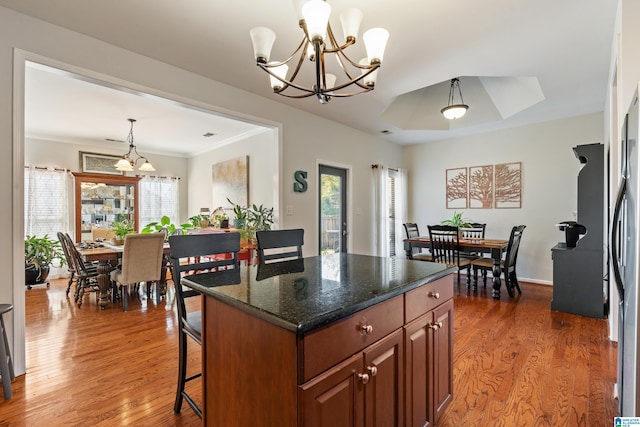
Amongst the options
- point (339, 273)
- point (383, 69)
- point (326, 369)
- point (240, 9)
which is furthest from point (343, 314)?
point (383, 69)

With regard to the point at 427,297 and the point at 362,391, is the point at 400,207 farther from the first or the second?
the point at 362,391

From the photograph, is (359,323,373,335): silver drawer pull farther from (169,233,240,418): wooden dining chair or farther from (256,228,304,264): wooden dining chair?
(256,228,304,264): wooden dining chair

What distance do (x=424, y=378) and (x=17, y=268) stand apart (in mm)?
2913

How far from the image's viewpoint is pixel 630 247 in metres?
1.26

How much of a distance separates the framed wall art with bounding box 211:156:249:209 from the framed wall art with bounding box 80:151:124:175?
2.04 metres

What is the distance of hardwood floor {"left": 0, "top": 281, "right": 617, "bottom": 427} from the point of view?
1818 millimetres

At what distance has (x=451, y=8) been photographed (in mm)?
2189

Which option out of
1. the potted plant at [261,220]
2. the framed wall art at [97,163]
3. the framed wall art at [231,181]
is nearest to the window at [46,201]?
the framed wall art at [97,163]

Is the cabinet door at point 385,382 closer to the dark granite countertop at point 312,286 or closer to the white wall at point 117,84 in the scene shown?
the dark granite countertop at point 312,286

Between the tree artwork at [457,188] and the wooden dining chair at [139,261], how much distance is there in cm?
504

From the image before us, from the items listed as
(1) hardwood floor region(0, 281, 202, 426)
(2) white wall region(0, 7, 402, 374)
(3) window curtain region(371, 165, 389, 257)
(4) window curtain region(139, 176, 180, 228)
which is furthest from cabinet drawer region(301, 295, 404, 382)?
(4) window curtain region(139, 176, 180, 228)

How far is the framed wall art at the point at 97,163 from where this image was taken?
6168 millimetres

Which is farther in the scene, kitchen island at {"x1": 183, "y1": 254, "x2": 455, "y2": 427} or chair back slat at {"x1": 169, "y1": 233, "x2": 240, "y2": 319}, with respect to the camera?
chair back slat at {"x1": 169, "y1": 233, "x2": 240, "y2": 319}

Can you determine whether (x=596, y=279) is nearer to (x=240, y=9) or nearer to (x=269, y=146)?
(x=240, y=9)
